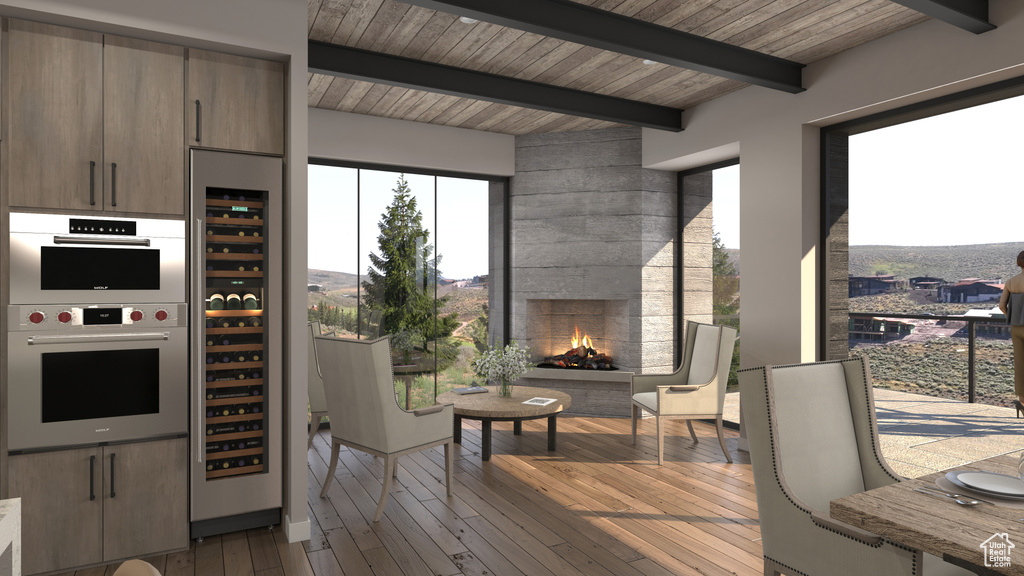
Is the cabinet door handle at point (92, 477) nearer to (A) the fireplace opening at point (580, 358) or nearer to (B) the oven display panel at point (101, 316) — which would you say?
(B) the oven display panel at point (101, 316)

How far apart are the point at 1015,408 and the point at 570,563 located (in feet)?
8.89

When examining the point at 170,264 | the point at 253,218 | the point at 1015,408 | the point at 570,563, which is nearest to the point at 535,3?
the point at 253,218

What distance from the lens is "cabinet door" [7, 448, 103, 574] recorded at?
261cm

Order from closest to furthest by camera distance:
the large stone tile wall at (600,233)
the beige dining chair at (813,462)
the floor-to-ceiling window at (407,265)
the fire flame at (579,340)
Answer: the beige dining chair at (813,462) → the floor-to-ceiling window at (407,265) → the large stone tile wall at (600,233) → the fire flame at (579,340)

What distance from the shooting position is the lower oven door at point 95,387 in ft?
8.55

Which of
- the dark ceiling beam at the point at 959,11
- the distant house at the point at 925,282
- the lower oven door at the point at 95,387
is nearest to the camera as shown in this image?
Result: the lower oven door at the point at 95,387

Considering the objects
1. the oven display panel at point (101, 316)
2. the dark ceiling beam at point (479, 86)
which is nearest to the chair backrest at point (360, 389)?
the oven display panel at point (101, 316)

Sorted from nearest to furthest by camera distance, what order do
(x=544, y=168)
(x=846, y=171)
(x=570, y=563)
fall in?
1. (x=570, y=563)
2. (x=846, y=171)
3. (x=544, y=168)

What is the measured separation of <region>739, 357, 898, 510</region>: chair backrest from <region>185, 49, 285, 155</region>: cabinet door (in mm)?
2591

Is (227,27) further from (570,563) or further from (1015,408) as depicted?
(1015,408)

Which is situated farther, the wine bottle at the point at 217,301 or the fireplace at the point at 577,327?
the fireplace at the point at 577,327

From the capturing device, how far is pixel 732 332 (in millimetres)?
4527

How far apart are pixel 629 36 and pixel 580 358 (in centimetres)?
348

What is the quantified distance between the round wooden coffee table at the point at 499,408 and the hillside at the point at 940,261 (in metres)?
2.39
